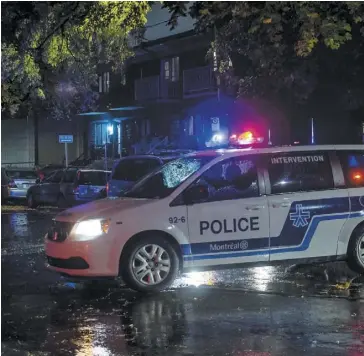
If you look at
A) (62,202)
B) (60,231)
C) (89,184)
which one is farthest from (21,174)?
(60,231)

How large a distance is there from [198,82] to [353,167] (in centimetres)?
2192

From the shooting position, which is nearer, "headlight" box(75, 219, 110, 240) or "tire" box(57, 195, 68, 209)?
"headlight" box(75, 219, 110, 240)

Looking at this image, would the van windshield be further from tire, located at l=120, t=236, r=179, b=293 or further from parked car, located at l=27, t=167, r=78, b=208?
parked car, located at l=27, t=167, r=78, b=208

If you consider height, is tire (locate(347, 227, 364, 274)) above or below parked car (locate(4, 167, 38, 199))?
below

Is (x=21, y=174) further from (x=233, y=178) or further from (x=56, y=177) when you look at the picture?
(x=233, y=178)

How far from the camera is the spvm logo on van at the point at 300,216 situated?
865 cm

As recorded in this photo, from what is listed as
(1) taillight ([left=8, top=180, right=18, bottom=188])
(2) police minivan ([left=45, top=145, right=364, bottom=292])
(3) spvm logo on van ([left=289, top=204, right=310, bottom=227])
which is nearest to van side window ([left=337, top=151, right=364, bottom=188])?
(2) police minivan ([left=45, top=145, right=364, bottom=292])

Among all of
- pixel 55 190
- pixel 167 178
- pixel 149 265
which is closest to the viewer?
pixel 149 265

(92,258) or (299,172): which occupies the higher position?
(299,172)

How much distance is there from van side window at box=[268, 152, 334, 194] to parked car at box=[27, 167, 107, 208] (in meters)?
11.0

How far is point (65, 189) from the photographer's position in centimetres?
2145

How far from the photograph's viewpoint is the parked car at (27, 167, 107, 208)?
65.0ft

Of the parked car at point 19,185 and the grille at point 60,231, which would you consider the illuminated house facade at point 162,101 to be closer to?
the parked car at point 19,185

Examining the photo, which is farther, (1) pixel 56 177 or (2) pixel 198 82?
(2) pixel 198 82
